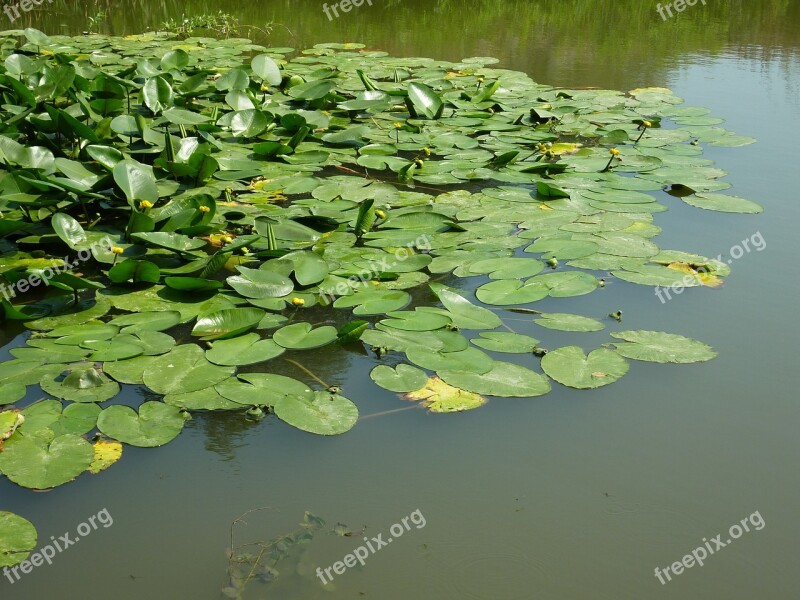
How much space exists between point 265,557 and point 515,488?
1.89ft

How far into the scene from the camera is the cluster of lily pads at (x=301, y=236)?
2.14 m

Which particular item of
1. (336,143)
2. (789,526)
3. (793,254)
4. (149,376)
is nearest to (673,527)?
(789,526)

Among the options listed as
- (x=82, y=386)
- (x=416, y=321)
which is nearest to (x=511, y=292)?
(x=416, y=321)

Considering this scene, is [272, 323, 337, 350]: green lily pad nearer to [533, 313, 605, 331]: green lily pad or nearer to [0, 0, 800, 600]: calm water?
[0, 0, 800, 600]: calm water

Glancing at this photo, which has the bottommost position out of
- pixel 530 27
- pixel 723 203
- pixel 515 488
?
pixel 515 488

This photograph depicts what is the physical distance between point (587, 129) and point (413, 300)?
2187mm

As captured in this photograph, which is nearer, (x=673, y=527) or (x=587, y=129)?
(x=673, y=527)

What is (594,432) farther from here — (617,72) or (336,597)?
(617,72)

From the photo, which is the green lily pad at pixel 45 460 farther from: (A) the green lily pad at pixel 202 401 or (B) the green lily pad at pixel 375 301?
(B) the green lily pad at pixel 375 301

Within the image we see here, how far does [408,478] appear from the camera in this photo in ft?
6.04

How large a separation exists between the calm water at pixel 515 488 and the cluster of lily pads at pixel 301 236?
7cm

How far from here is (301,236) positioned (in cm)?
303

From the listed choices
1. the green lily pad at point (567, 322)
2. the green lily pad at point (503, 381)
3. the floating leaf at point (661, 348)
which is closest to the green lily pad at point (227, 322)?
the green lily pad at point (503, 381)

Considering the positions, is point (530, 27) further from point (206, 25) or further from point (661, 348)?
point (661, 348)
